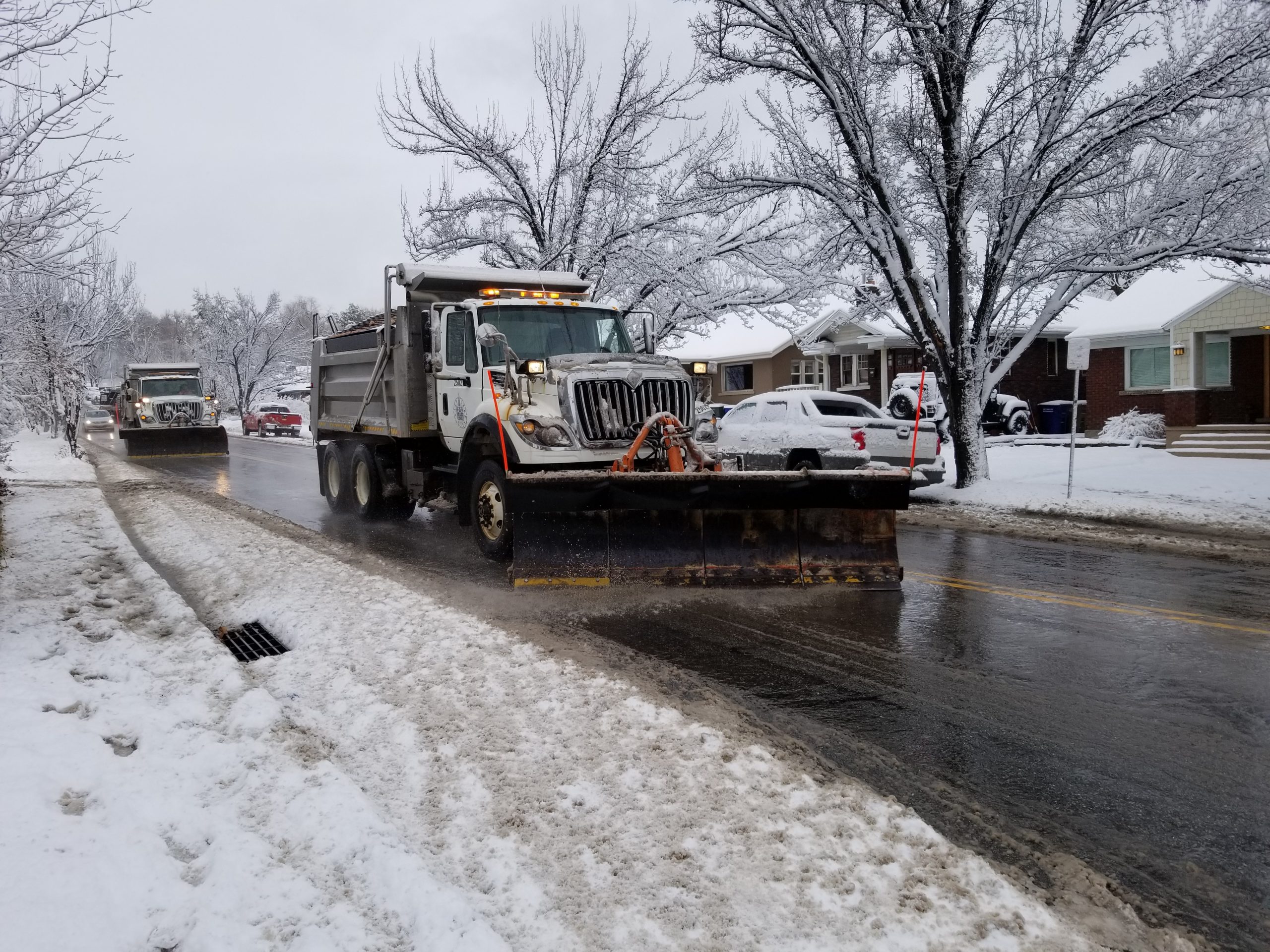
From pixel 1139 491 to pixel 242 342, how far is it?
194 ft

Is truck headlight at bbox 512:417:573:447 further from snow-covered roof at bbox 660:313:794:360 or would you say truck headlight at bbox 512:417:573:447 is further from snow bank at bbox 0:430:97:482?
snow-covered roof at bbox 660:313:794:360

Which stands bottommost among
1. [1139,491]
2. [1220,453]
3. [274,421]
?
[1139,491]

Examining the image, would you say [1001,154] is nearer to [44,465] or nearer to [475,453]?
[475,453]

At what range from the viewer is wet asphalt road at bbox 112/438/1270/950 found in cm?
330

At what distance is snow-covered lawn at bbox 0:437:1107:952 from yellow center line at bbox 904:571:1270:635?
3945 millimetres

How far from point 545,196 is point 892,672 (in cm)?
1604

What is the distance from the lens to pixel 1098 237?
1365cm

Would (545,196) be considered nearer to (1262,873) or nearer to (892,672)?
(892,672)

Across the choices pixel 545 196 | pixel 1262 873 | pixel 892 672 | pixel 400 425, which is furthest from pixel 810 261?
pixel 1262 873

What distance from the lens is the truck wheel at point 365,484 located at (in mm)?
12086

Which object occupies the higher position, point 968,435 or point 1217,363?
point 1217,363

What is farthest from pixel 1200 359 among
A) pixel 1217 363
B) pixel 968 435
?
pixel 968 435

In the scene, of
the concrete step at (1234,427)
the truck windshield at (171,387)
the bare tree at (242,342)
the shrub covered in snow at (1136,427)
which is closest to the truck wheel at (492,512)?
the concrete step at (1234,427)

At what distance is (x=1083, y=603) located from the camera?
6.99m
